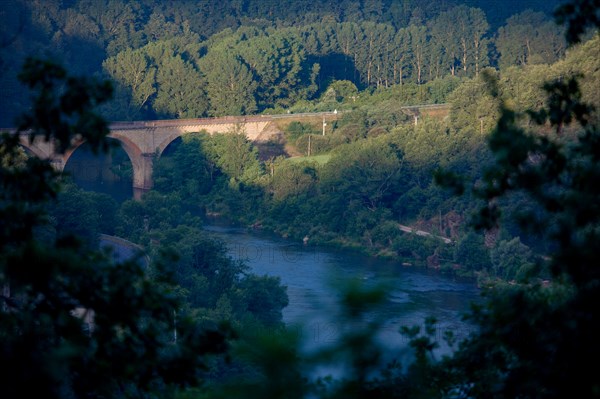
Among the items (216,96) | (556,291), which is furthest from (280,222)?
(556,291)

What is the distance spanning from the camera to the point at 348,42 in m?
44.6

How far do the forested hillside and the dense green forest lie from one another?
0.38 feet

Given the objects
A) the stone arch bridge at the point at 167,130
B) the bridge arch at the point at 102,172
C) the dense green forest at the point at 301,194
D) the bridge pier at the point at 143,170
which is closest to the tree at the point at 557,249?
the dense green forest at the point at 301,194

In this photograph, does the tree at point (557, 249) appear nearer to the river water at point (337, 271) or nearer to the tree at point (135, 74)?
the river water at point (337, 271)

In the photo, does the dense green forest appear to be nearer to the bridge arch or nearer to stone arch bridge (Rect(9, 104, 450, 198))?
stone arch bridge (Rect(9, 104, 450, 198))

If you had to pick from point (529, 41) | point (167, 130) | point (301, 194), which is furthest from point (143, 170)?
point (529, 41)

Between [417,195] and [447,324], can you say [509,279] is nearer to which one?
[447,324]

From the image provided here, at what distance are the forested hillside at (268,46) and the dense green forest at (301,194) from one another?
0.12 m

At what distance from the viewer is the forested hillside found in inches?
1439

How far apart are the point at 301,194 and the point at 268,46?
12.9 meters

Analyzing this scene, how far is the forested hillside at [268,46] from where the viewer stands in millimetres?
36562

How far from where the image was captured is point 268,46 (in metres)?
39.7

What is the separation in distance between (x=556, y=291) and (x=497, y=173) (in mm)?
1859

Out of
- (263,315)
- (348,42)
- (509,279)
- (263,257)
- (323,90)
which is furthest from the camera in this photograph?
(348,42)
